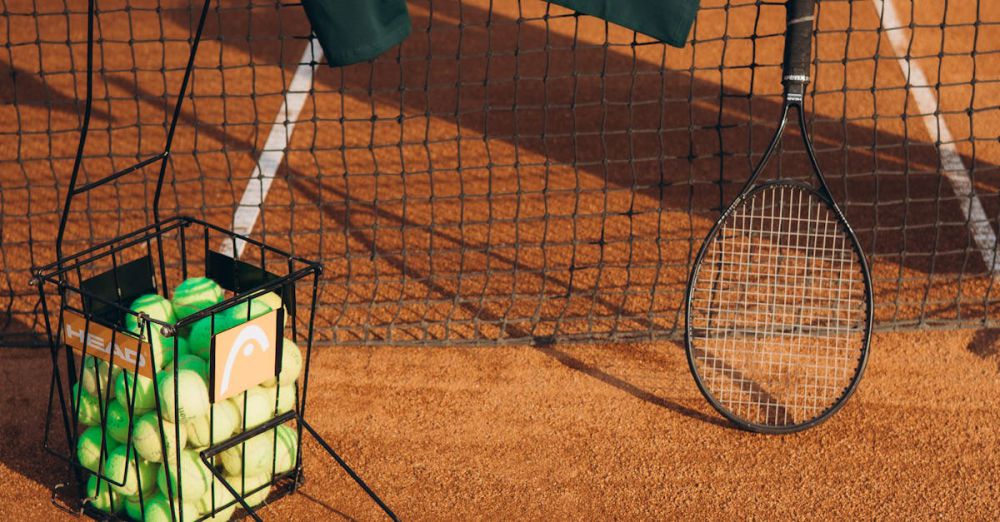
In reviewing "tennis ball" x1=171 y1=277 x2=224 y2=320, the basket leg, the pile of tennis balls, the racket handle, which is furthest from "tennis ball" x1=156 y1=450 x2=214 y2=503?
the racket handle

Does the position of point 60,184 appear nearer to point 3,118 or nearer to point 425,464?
point 3,118

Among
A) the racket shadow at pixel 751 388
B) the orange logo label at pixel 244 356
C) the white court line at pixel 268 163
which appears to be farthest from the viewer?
the white court line at pixel 268 163

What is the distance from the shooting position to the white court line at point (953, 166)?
6027 mm

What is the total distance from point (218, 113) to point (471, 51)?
2.06 metres

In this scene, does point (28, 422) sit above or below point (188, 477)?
below

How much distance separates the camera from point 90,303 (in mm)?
4031

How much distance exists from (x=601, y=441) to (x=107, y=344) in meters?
2.02

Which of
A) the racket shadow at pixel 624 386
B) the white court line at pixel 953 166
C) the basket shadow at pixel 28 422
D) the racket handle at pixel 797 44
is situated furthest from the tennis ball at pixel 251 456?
the white court line at pixel 953 166

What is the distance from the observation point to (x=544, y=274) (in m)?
6.01

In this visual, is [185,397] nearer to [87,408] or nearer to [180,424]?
[180,424]

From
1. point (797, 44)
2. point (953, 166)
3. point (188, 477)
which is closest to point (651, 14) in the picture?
point (797, 44)

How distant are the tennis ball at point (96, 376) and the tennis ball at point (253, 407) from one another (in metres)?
0.43

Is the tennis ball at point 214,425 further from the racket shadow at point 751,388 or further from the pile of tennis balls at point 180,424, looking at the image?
the racket shadow at point 751,388

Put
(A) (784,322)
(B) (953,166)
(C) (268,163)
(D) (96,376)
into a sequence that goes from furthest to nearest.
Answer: (C) (268,163)
(B) (953,166)
(A) (784,322)
(D) (96,376)
